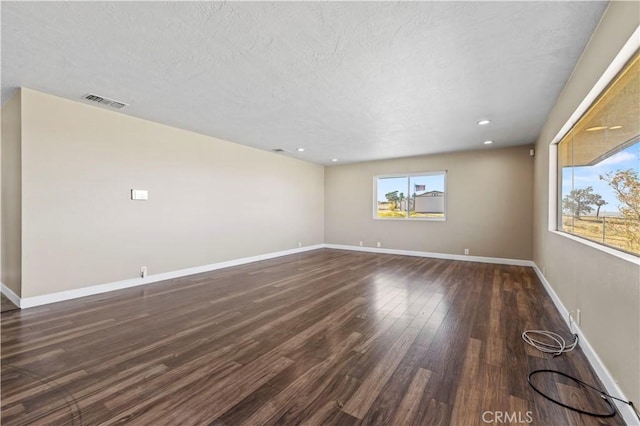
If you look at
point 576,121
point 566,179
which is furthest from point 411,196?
point 576,121

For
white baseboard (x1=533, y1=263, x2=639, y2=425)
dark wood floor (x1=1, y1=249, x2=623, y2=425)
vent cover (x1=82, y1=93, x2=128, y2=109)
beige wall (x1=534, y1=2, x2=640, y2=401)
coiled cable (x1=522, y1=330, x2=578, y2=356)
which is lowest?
dark wood floor (x1=1, y1=249, x2=623, y2=425)

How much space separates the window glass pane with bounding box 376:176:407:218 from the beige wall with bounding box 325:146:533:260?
0.22m

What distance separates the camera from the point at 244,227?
19.2ft

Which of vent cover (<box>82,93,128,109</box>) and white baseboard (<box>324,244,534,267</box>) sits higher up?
vent cover (<box>82,93,128,109</box>)

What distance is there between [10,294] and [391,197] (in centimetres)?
723

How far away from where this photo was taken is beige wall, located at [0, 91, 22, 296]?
3.17 meters

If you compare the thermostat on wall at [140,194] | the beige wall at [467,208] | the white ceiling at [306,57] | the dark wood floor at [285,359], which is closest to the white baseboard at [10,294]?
the dark wood floor at [285,359]

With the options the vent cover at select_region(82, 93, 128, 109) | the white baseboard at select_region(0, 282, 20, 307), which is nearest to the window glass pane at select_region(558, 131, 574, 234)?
A: the vent cover at select_region(82, 93, 128, 109)

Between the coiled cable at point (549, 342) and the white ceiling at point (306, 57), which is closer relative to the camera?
the white ceiling at point (306, 57)

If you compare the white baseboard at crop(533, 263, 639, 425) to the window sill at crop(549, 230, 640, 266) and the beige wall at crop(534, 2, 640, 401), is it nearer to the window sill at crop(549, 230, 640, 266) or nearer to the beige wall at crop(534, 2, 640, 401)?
the beige wall at crop(534, 2, 640, 401)

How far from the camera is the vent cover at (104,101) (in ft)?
10.8

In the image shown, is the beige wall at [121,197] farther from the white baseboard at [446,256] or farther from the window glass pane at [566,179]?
the window glass pane at [566,179]

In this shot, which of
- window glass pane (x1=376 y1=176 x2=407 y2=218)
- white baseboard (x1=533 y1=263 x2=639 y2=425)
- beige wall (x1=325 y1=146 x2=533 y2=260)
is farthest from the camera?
window glass pane (x1=376 y1=176 x2=407 y2=218)

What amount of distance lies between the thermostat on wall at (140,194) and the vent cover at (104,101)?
119 centimetres
